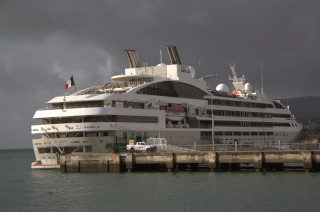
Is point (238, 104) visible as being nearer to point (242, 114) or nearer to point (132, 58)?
point (242, 114)

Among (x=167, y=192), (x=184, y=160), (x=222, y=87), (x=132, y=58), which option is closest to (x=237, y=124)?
(x=222, y=87)

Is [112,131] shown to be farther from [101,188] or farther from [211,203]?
[211,203]

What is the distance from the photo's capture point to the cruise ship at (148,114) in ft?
217

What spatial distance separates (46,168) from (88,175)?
1167 centimetres

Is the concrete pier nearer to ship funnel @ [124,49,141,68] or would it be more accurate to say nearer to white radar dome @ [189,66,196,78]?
white radar dome @ [189,66,196,78]

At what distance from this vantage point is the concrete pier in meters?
53.4

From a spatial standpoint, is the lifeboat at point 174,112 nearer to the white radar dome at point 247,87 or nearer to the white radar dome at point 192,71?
the white radar dome at point 192,71

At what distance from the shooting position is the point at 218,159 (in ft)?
185

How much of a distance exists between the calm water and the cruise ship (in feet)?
26.7

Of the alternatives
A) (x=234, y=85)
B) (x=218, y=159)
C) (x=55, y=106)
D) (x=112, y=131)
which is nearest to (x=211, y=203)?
(x=218, y=159)

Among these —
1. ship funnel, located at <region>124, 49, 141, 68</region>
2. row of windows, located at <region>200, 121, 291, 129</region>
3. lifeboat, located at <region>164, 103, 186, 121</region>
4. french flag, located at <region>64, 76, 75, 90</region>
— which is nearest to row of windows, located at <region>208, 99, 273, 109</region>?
row of windows, located at <region>200, 121, 291, 129</region>

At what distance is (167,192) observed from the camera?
44.8m

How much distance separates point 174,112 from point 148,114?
6918 mm

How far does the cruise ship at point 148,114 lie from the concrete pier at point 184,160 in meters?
5.07
